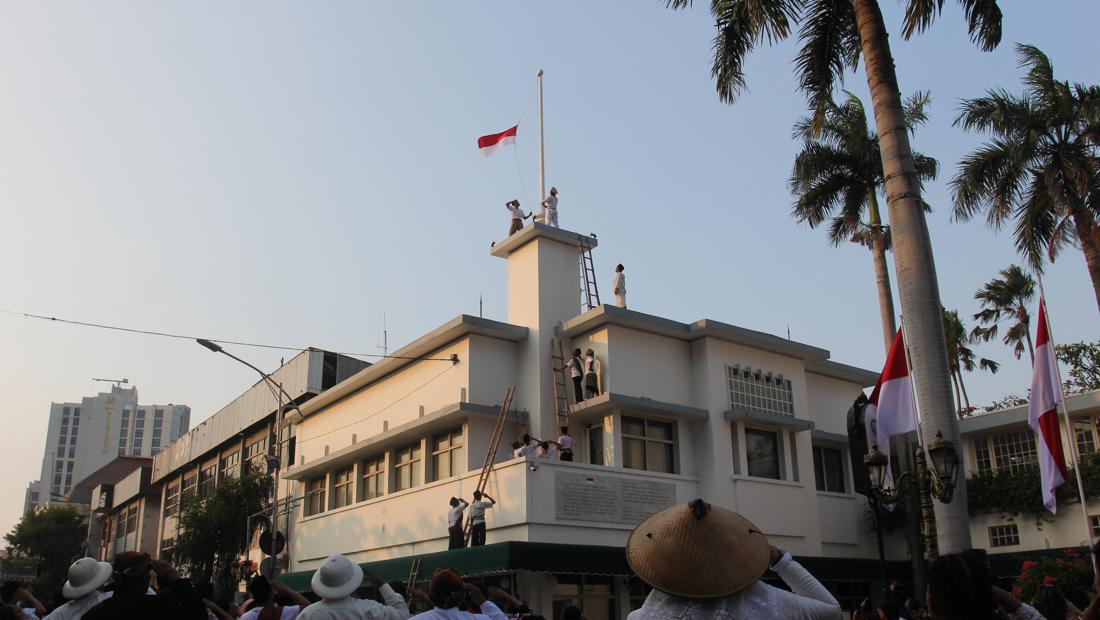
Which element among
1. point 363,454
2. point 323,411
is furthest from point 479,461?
point 323,411

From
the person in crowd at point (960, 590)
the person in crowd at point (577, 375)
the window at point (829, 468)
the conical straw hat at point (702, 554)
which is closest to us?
the conical straw hat at point (702, 554)

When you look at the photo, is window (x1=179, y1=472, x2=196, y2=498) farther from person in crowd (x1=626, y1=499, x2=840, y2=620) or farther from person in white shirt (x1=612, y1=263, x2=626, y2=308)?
person in crowd (x1=626, y1=499, x2=840, y2=620)

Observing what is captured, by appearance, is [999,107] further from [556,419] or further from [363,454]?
Answer: [363,454]

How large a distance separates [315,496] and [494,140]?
12433mm

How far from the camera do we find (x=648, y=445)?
23.5m

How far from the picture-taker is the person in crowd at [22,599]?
8.06 metres

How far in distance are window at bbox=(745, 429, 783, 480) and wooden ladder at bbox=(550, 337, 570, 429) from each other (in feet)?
15.3

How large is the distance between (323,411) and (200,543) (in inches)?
257

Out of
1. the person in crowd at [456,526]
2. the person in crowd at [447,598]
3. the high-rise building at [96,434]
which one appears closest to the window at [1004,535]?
the person in crowd at [456,526]

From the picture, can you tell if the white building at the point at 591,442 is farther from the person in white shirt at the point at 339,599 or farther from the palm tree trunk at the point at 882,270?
the person in white shirt at the point at 339,599

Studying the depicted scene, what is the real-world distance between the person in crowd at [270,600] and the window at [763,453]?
60.8 feet

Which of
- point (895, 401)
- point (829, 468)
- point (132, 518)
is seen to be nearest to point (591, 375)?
point (895, 401)

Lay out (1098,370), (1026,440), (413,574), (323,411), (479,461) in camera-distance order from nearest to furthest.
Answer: (413,574)
(479,461)
(1026,440)
(323,411)
(1098,370)

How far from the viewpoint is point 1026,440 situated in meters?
26.2
